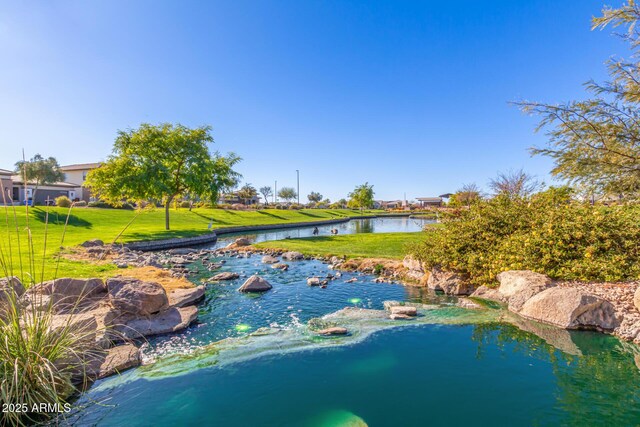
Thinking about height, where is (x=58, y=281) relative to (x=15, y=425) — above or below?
above

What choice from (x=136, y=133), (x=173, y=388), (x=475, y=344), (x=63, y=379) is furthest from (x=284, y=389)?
(x=136, y=133)

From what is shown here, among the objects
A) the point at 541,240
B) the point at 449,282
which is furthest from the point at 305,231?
the point at 541,240

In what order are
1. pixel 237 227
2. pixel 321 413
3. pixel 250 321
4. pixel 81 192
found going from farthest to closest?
1. pixel 81 192
2. pixel 237 227
3. pixel 250 321
4. pixel 321 413

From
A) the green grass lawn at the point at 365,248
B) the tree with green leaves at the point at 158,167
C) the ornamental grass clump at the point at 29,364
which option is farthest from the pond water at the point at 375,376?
the tree with green leaves at the point at 158,167

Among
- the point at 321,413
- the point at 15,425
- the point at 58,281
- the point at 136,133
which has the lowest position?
the point at 321,413

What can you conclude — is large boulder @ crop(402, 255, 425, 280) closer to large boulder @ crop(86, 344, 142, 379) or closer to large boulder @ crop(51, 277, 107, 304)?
large boulder @ crop(86, 344, 142, 379)

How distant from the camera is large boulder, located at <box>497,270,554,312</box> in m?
10.1

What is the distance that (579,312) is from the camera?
8617 mm

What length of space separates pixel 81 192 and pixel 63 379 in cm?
7051

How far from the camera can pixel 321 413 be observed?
17.7 ft

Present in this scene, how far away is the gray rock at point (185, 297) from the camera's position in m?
10.5

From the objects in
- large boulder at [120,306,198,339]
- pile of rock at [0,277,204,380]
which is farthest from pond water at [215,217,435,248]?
pile of rock at [0,277,204,380]

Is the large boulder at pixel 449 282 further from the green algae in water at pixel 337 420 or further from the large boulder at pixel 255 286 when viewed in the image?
the green algae in water at pixel 337 420

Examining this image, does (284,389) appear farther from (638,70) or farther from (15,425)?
(638,70)
